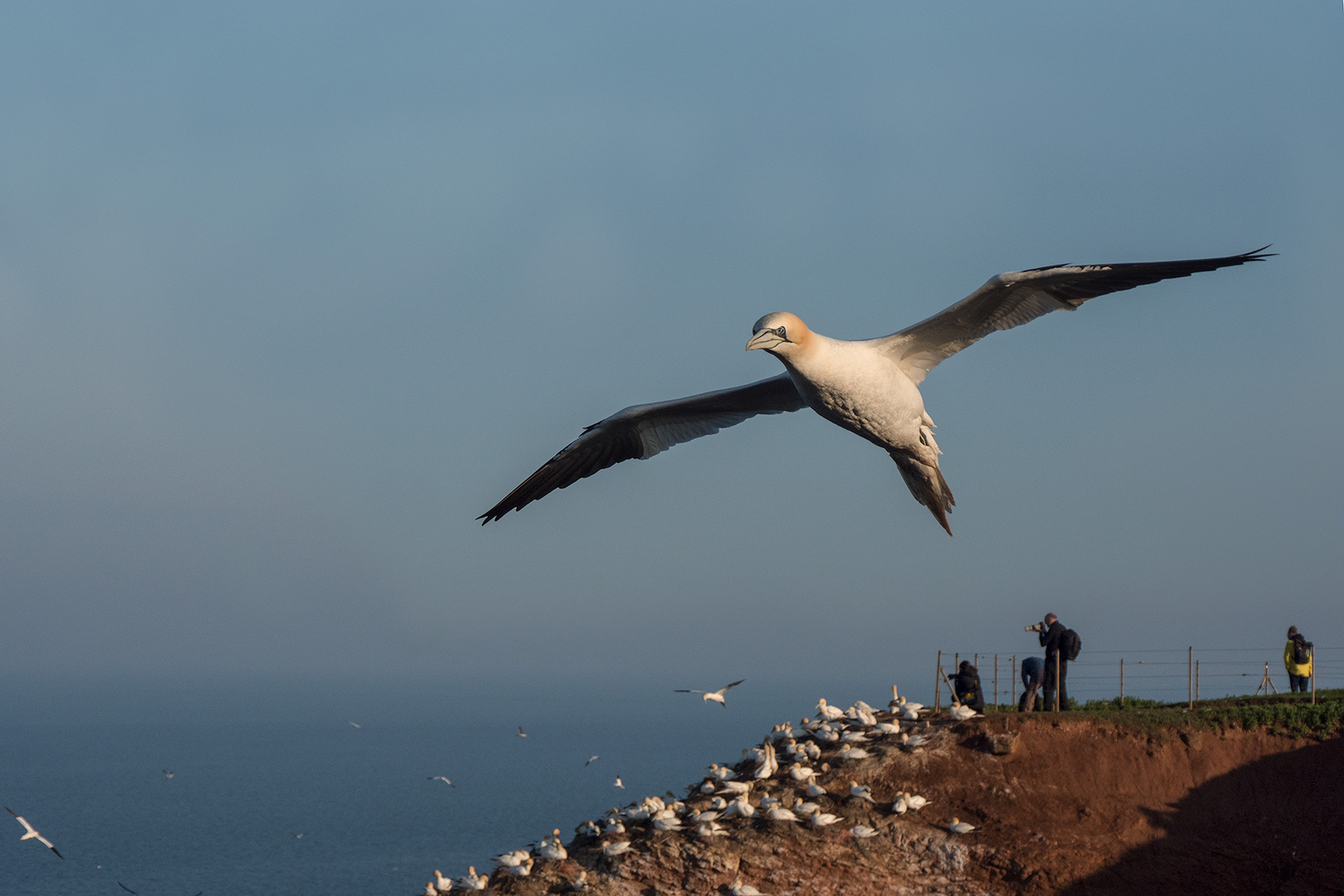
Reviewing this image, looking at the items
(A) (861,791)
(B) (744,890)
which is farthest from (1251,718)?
(B) (744,890)

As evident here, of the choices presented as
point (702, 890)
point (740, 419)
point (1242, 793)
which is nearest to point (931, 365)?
point (740, 419)

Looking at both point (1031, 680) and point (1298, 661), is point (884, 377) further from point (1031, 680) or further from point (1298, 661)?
point (1298, 661)

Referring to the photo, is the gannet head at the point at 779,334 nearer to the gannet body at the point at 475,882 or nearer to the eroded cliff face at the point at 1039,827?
the eroded cliff face at the point at 1039,827

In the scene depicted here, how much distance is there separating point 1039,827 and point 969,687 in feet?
10.8

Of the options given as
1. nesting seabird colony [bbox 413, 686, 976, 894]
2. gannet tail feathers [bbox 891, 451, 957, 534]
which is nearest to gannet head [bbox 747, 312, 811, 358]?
gannet tail feathers [bbox 891, 451, 957, 534]

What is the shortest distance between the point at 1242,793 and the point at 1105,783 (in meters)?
2.38

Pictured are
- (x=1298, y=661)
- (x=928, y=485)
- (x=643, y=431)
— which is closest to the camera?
(x=928, y=485)

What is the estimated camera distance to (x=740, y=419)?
53.0 feet

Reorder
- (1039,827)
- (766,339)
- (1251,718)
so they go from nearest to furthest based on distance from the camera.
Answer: (766,339) → (1039,827) → (1251,718)

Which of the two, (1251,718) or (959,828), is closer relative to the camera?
(959,828)

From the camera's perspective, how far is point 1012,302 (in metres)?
13.6

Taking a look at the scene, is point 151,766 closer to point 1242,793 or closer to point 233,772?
point 233,772

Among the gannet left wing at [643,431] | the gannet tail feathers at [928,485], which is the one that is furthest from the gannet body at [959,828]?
the gannet left wing at [643,431]

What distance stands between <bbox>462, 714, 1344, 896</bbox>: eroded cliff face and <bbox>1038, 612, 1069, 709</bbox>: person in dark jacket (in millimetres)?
891
